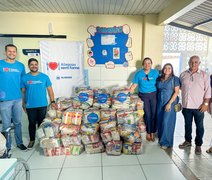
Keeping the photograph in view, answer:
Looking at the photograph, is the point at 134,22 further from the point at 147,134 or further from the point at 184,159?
the point at 184,159

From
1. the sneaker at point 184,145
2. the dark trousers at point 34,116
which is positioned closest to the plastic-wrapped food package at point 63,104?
the dark trousers at point 34,116

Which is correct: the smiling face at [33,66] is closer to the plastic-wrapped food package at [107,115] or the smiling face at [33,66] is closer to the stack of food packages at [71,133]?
the stack of food packages at [71,133]

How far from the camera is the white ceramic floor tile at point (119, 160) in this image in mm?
2379

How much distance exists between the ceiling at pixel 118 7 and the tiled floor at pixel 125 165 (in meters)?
2.00

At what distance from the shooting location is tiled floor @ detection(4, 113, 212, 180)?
2.11m

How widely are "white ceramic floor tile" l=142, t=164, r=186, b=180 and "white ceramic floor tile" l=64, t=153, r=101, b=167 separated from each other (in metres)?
0.63

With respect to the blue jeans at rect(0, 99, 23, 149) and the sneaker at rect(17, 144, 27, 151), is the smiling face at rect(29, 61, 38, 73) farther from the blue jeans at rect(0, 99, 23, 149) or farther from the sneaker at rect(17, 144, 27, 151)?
the sneaker at rect(17, 144, 27, 151)

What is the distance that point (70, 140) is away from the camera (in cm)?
260

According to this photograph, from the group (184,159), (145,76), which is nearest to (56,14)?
(145,76)

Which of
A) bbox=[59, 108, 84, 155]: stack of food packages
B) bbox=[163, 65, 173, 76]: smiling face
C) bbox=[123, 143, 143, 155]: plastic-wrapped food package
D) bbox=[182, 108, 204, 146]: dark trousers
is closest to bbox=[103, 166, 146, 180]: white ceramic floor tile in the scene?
bbox=[123, 143, 143, 155]: plastic-wrapped food package

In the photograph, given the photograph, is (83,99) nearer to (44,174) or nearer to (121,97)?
(121,97)

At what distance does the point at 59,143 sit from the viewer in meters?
2.59

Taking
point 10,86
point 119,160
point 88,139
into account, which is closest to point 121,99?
point 88,139

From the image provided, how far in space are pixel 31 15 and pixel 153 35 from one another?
2212 mm
